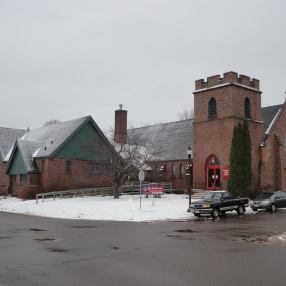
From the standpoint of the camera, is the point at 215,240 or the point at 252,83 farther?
the point at 252,83

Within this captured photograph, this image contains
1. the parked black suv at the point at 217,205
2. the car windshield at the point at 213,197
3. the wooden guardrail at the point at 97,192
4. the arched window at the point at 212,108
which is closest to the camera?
the parked black suv at the point at 217,205

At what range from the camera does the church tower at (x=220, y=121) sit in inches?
1620

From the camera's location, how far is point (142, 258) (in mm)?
11727

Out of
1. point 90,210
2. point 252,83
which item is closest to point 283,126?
point 252,83

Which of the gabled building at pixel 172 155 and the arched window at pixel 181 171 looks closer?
the arched window at pixel 181 171

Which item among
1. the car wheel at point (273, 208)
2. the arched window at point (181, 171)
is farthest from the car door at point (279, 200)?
the arched window at point (181, 171)

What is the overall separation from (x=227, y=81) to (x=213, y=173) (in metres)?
8.81

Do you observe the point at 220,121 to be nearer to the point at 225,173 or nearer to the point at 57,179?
the point at 225,173

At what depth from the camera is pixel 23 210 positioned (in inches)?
1364

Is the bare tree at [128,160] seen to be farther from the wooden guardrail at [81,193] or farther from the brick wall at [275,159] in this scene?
the brick wall at [275,159]

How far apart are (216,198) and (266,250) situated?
48.0ft

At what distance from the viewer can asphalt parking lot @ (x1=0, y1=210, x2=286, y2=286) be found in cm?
920

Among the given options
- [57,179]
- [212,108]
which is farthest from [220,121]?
[57,179]

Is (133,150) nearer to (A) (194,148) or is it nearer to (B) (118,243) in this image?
Result: (A) (194,148)
